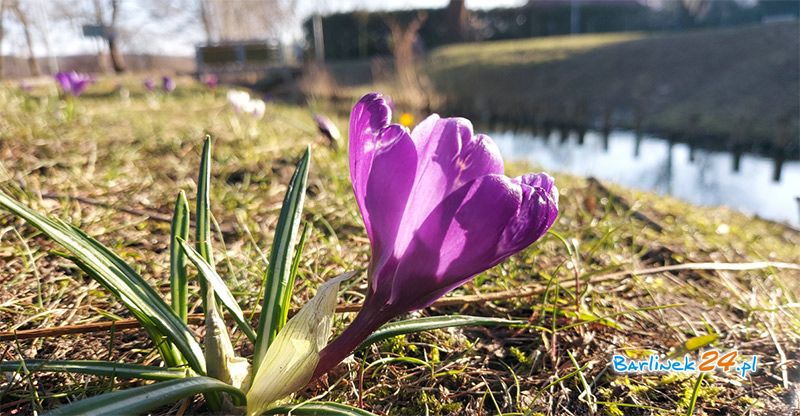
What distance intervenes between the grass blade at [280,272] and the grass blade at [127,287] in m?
0.10

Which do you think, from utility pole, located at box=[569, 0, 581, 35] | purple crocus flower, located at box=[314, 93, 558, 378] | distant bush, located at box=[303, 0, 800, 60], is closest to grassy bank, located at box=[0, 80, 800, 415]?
purple crocus flower, located at box=[314, 93, 558, 378]

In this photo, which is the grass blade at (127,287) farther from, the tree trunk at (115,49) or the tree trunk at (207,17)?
the tree trunk at (207,17)

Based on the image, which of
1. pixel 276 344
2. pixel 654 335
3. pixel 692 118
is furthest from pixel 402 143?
pixel 692 118

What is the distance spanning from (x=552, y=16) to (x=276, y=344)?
25.9m

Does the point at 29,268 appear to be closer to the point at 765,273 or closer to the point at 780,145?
the point at 765,273

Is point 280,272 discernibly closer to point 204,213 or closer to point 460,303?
point 204,213

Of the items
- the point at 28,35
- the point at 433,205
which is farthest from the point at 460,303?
the point at 28,35

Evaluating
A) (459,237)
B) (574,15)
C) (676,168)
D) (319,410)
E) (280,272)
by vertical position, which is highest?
(574,15)

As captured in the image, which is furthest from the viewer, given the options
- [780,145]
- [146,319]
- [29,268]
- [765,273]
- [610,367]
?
[780,145]

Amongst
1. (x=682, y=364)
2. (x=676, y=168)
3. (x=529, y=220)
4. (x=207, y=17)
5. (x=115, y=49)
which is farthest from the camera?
(x=207, y=17)

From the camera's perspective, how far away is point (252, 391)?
68cm

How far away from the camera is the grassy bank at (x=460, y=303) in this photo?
0.90 metres

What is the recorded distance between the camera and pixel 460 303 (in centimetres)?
115

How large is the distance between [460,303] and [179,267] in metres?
0.60
